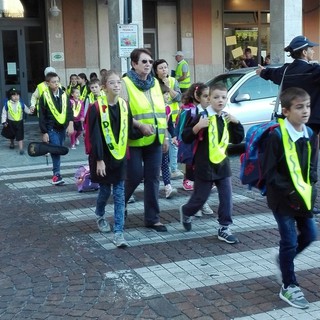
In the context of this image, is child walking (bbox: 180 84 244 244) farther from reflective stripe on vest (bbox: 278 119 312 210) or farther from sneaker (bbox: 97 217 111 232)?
reflective stripe on vest (bbox: 278 119 312 210)

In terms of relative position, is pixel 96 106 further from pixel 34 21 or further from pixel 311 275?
pixel 34 21

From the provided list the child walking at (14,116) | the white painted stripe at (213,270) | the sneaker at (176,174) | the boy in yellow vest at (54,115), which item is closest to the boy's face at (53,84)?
the boy in yellow vest at (54,115)

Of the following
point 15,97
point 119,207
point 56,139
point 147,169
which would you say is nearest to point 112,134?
point 147,169

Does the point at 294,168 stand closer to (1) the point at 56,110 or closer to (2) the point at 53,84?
(1) the point at 56,110

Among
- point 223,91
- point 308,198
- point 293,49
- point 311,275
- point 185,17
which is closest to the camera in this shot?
point 308,198

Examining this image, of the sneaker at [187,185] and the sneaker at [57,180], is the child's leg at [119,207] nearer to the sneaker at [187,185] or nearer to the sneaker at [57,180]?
the sneaker at [187,185]

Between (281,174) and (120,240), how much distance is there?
216 centimetres

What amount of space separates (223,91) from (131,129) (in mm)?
1020

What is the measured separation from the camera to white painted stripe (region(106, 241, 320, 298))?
200 inches

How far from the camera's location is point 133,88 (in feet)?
20.9

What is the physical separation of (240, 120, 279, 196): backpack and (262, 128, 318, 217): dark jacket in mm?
133

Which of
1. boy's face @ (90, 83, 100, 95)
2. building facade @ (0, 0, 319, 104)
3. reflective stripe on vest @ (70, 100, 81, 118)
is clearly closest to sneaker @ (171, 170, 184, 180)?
boy's face @ (90, 83, 100, 95)

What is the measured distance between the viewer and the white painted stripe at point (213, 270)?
5.08m

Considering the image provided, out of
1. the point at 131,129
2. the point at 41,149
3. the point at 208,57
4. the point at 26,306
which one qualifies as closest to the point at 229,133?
the point at 131,129
